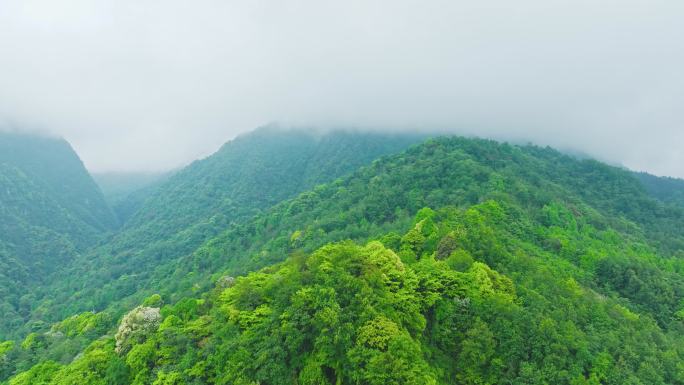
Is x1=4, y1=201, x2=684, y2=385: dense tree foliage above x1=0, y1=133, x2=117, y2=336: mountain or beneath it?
above

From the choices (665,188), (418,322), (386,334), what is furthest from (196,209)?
(665,188)

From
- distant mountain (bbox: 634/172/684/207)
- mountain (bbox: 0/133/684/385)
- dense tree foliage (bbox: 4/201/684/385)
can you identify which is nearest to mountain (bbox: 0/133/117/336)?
mountain (bbox: 0/133/684/385)

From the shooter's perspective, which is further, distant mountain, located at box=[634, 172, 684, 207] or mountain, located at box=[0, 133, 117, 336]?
distant mountain, located at box=[634, 172, 684, 207]

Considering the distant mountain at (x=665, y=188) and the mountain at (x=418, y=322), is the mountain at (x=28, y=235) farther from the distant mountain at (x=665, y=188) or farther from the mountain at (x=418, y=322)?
the distant mountain at (x=665, y=188)

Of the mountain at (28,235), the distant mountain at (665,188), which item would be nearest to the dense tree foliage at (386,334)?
the mountain at (28,235)

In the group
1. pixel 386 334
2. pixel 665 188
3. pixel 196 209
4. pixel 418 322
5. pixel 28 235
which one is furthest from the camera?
pixel 196 209

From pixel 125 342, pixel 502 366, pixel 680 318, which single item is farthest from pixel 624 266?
pixel 125 342

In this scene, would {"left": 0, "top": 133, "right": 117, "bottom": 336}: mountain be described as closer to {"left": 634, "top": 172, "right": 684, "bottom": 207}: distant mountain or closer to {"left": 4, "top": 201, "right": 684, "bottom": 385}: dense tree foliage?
{"left": 4, "top": 201, "right": 684, "bottom": 385}: dense tree foliage

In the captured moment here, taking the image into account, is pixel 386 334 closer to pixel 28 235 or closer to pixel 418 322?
pixel 418 322

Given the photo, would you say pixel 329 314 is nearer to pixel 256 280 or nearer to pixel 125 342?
pixel 256 280
